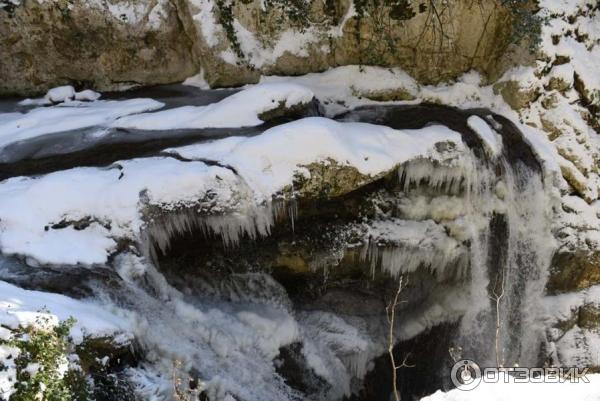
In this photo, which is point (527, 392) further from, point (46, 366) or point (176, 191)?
point (176, 191)

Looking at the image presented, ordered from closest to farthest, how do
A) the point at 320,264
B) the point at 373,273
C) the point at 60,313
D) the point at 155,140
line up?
the point at 60,313
the point at 320,264
the point at 373,273
the point at 155,140

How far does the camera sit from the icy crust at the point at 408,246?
23.3ft

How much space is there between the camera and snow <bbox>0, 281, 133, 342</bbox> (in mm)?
4145

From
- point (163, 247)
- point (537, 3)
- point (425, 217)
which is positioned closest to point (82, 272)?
point (163, 247)

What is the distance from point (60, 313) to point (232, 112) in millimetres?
4130

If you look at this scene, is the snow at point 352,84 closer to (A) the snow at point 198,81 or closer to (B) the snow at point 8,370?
(A) the snow at point 198,81

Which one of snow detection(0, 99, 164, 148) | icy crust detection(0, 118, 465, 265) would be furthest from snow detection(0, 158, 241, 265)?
snow detection(0, 99, 164, 148)

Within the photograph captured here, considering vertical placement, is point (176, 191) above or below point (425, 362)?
above

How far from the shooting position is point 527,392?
3.26 meters

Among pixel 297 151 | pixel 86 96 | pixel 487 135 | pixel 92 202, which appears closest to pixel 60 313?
pixel 92 202

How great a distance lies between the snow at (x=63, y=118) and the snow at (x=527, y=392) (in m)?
6.61

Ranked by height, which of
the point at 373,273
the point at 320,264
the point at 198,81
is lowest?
the point at 373,273

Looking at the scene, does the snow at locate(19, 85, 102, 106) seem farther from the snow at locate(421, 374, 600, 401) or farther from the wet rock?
the snow at locate(421, 374, 600, 401)

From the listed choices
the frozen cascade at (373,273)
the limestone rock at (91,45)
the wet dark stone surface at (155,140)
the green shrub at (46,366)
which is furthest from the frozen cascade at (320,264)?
the limestone rock at (91,45)
